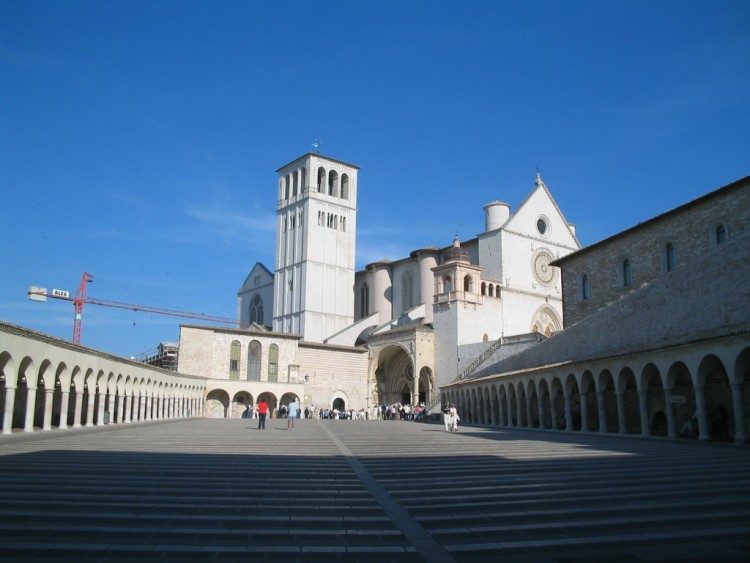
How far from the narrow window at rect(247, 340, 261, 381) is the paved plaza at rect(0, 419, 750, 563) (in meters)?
37.4

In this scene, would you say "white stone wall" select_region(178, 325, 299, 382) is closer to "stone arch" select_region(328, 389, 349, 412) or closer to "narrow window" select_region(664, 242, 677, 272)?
"stone arch" select_region(328, 389, 349, 412)

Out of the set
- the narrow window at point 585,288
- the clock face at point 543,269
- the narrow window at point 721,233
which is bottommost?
the narrow window at point 585,288

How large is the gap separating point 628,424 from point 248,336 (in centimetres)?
3123

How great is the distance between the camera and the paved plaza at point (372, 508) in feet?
17.4

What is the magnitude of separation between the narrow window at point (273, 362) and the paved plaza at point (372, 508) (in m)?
38.0

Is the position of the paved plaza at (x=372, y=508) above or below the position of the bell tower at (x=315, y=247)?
below

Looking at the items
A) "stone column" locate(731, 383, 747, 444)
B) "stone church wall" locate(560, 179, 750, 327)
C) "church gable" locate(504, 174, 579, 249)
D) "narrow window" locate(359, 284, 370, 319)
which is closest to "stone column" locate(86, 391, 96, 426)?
"stone column" locate(731, 383, 747, 444)

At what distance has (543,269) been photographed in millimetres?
55219

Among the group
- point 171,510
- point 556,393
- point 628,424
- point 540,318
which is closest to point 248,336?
point 540,318

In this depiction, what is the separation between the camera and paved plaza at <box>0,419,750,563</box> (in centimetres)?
530

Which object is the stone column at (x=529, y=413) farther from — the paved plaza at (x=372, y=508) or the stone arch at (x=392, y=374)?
the stone arch at (x=392, y=374)

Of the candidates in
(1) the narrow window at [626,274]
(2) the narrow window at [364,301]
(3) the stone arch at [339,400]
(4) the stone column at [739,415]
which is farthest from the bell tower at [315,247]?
(4) the stone column at [739,415]

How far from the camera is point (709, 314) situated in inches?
813

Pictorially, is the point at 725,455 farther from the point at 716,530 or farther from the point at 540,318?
the point at 540,318
